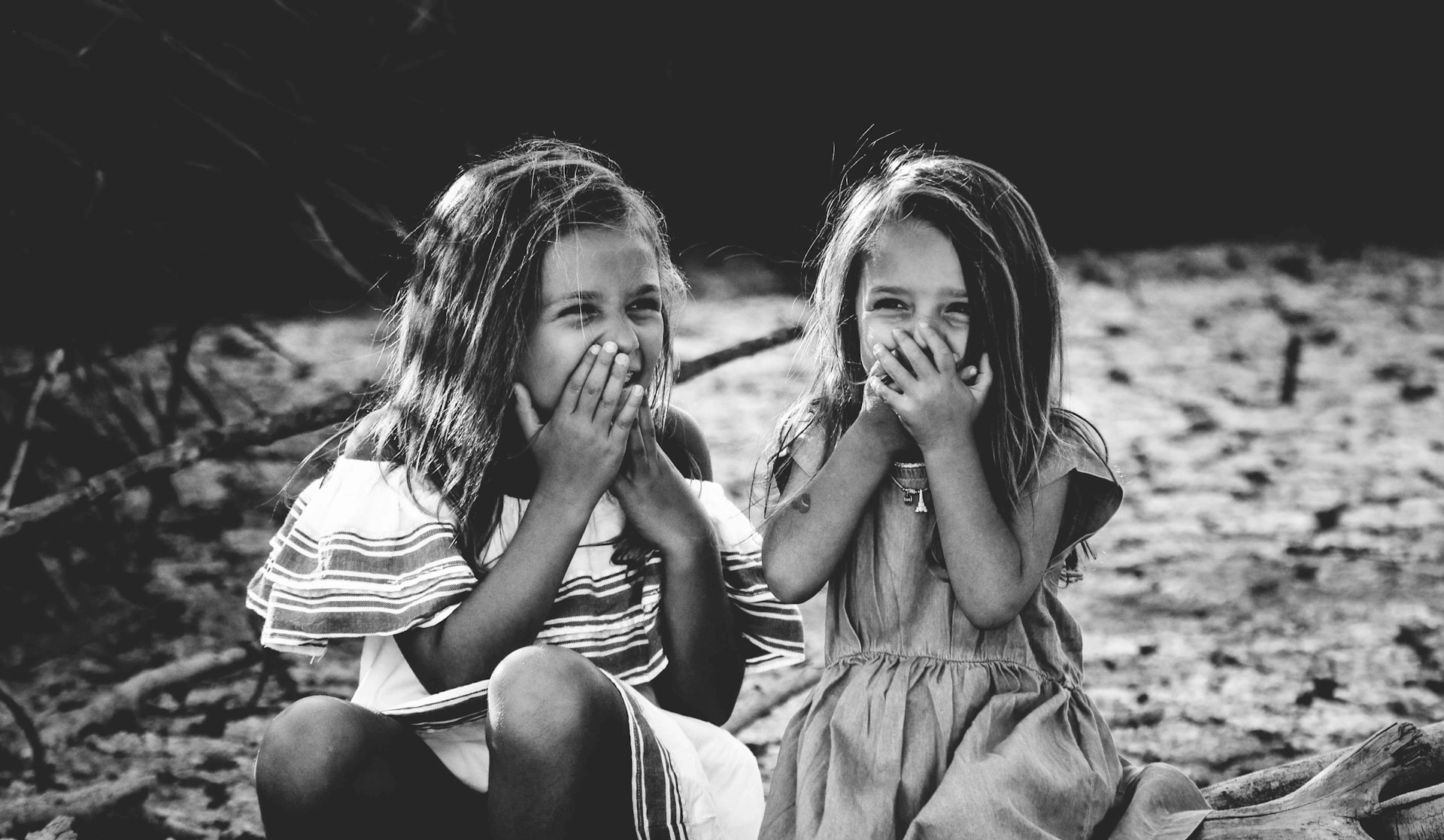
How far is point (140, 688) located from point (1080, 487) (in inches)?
80.3

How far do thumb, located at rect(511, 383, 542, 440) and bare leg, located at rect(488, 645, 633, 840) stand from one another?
360 millimetres

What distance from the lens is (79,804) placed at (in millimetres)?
2309

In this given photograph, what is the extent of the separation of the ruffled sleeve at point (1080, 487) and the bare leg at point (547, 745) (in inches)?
26.4

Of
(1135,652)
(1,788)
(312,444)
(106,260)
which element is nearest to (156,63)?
(106,260)

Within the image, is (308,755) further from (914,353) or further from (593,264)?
(914,353)

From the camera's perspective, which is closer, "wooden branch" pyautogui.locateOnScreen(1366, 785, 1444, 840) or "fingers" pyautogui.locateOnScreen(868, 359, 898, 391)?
"wooden branch" pyautogui.locateOnScreen(1366, 785, 1444, 840)

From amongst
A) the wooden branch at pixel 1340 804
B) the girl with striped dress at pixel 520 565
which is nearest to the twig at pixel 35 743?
the girl with striped dress at pixel 520 565

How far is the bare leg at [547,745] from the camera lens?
A: 58.2 inches

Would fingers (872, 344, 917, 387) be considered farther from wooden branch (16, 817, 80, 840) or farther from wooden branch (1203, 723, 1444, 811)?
wooden branch (16, 817, 80, 840)

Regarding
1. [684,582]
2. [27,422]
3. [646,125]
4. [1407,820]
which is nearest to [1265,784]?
[1407,820]

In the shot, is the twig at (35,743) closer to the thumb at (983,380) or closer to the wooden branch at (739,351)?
the wooden branch at (739,351)

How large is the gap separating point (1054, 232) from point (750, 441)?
2.77 m

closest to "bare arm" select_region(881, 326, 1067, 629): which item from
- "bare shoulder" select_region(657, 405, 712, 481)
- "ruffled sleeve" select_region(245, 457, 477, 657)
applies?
"bare shoulder" select_region(657, 405, 712, 481)

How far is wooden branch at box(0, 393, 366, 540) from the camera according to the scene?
2.38m
